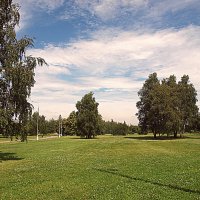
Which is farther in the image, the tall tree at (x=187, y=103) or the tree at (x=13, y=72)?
the tall tree at (x=187, y=103)

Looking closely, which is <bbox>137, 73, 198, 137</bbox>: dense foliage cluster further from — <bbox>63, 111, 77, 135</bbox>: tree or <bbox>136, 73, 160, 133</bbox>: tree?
<bbox>63, 111, 77, 135</bbox>: tree

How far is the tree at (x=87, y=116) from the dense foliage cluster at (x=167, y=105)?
53.1 ft

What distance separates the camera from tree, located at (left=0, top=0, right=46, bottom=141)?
37.2m

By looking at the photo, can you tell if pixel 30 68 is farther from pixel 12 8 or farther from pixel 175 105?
pixel 175 105

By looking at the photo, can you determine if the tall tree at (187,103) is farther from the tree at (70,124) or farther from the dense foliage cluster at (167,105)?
the tree at (70,124)

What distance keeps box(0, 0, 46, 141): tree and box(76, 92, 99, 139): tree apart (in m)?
78.7

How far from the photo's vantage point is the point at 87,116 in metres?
118

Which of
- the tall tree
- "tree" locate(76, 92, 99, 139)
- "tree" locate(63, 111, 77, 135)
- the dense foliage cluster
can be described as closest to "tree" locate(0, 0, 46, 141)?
the dense foliage cluster

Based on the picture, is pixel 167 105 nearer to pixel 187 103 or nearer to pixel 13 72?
pixel 187 103

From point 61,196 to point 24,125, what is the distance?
21669 mm

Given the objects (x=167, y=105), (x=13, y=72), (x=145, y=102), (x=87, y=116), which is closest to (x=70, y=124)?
(x=87, y=116)

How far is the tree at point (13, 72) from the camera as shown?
3716 centimetres

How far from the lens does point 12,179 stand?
24.4 metres

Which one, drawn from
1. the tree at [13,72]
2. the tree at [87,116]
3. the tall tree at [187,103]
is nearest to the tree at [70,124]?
the tree at [87,116]
